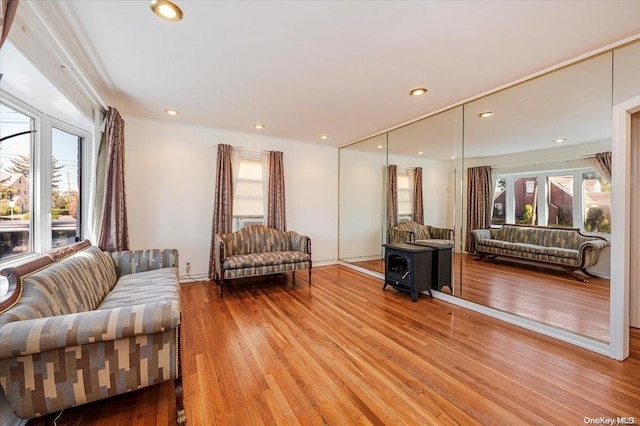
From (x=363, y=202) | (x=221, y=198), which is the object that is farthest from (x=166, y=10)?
(x=363, y=202)

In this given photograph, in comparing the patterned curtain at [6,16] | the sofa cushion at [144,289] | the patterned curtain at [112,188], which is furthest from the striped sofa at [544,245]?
the patterned curtain at [112,188]

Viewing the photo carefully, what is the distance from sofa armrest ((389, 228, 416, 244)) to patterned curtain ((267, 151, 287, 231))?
6.27 ft

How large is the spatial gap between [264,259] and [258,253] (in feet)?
1.41

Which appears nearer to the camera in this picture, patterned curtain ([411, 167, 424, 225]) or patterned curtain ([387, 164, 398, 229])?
patterned curtain ([411, 167, 424, 225])

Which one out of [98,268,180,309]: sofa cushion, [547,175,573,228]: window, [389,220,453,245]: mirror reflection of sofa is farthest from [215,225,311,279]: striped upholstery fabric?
[547,175,573,228]: window

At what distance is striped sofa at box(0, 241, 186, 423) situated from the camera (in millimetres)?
1195

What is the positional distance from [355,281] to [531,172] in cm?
277

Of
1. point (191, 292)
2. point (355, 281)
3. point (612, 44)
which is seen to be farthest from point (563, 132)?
point (191, 292)

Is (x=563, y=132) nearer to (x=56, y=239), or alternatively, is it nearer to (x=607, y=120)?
(x=607, y=120)

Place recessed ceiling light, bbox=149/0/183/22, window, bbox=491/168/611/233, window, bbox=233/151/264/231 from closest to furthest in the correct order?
recessed ceiling light, bbox=149/0/183/22
window, bbox=491/168/611/233
window, bbox=233/151/264/231

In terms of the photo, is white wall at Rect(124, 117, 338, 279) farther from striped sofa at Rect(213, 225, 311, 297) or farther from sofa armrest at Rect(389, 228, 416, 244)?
sofa armrest at Rect(389, 228, 416, 244)

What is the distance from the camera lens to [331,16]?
1732mm

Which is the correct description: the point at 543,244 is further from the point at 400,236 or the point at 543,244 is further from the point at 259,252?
the point at 259,252

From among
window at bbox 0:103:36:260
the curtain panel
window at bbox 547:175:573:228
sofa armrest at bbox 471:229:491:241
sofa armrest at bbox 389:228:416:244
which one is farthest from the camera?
the curtain panel
